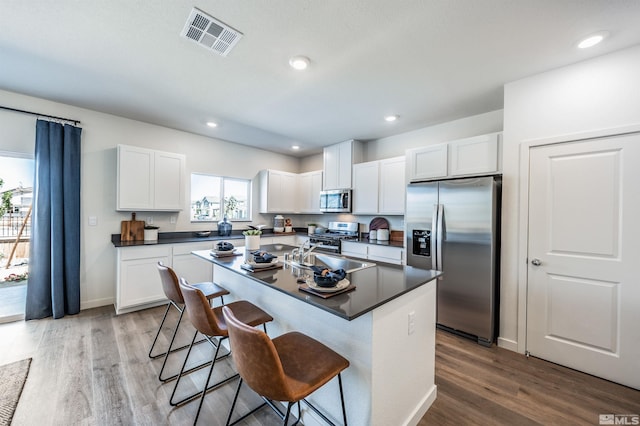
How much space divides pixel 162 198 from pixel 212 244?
3.33 ft

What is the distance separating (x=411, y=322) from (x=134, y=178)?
3.96 metres

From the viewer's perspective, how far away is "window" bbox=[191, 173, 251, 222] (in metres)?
4.56

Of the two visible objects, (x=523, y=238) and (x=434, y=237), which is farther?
(x=434, y=237)

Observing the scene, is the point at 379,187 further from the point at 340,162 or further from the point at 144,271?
the point at 144,271

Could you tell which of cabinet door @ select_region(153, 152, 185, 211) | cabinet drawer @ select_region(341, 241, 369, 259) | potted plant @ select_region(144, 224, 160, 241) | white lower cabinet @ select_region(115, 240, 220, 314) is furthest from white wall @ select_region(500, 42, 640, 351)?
potted plant @ select_region(144, 224, 160, 241)

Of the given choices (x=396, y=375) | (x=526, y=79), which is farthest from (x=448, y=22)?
(x=396, y=375)

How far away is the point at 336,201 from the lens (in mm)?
4781

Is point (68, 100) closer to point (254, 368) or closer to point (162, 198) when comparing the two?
point (162, 198)

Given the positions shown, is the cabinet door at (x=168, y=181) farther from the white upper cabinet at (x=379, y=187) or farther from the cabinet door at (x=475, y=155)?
the cabinet door at (x=475, y=155)

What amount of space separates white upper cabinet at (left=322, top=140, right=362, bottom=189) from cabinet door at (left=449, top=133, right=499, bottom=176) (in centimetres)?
179

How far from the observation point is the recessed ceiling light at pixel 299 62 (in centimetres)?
223

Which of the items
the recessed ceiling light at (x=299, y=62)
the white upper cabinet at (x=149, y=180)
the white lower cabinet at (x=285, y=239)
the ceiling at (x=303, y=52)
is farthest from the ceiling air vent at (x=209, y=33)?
the white lower cabinet at (x=285, y=239)

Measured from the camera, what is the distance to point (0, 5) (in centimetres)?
168

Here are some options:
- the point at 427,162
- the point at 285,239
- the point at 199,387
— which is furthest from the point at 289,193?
the point at 199,387
